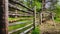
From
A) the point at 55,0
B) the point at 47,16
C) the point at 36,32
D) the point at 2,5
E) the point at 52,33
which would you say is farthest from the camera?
the point at 55,0

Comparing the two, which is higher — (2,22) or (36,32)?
(2,22)

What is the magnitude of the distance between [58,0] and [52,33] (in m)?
27.2

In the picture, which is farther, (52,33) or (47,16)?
(47,16)

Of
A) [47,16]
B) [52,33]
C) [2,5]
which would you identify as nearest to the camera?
[2,5]

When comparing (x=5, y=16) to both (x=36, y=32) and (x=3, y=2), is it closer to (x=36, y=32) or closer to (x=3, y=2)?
(x=3, y=2)

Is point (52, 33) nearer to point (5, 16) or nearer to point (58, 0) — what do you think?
point (5, 16)

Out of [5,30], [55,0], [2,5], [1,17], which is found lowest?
[5,30]

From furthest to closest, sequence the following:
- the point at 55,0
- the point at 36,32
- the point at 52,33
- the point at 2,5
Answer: the point at 55,0
the point at 52,33
the point at 36,32
the point at 2,5

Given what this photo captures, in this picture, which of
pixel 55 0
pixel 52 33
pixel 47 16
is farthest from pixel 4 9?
pixel 55 0

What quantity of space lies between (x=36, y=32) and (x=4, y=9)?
12.7ft

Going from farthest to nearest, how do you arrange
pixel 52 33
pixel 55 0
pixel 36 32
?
pixel 55 0 → pixel 52 33 → pixel 36 32

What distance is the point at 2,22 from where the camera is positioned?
1404 mm

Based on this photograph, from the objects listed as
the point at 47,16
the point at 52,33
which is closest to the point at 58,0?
the point at 47,16

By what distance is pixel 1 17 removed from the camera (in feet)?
4.59
